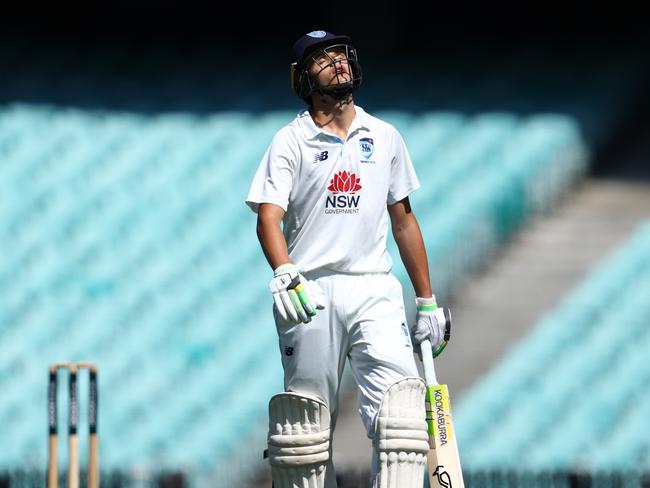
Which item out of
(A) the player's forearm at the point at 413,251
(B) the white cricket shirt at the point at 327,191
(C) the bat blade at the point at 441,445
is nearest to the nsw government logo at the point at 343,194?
→ (B) the white cricket shirt at the point at 327,191

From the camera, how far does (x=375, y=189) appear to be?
5.82 meters

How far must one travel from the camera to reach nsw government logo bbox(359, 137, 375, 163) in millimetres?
5805

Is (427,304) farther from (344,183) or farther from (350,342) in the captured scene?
(344,183)

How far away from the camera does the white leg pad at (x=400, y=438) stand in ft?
18.5

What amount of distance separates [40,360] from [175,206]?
283 cm

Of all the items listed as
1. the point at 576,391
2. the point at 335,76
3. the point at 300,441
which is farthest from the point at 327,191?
the point at 576,391

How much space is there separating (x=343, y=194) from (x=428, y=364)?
30.0 inches

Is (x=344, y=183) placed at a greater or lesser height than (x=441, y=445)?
greater

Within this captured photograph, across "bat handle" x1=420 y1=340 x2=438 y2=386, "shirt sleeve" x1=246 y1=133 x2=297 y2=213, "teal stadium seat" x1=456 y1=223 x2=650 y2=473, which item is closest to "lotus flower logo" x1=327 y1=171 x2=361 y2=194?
"shirt sleeve" x1=246 y1=133 x2=297 y2=213

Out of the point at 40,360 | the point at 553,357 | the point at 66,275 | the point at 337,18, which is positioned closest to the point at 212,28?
the point at 337,18

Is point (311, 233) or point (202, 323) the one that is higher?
point (202, 323)

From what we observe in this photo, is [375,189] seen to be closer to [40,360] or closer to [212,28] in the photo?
[40,360]

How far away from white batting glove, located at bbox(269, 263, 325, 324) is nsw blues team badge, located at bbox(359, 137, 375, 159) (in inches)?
24.0

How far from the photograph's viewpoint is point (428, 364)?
594 cm
